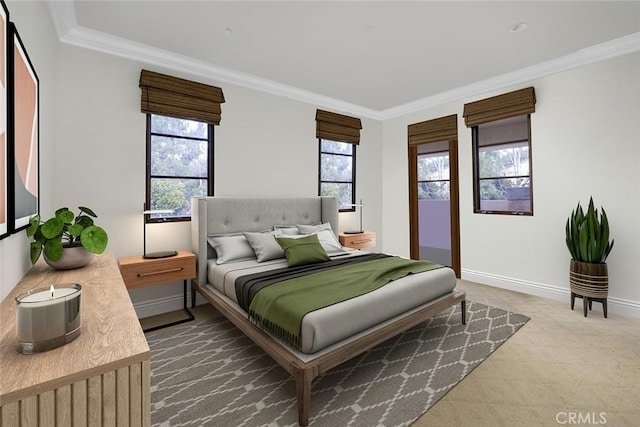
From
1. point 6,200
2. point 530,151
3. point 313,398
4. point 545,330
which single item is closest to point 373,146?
point 530,151

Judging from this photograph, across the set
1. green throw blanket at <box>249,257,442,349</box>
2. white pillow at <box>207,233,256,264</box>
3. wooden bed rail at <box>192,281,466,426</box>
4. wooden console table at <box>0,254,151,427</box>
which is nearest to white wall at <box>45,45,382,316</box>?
white pillow at <box>207,233,256,264</box>

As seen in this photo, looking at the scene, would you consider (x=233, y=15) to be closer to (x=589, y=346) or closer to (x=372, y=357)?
(x=372, y=357)

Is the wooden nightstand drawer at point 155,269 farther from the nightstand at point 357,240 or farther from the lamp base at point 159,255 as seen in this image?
the nightstand at point 357,240

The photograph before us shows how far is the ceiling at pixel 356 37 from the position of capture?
2.45m

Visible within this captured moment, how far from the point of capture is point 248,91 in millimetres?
3852

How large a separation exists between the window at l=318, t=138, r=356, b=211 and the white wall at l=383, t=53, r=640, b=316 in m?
1.70

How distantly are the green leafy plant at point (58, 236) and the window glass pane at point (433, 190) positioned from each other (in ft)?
14.6

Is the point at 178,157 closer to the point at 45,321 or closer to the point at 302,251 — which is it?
the point at 302,251

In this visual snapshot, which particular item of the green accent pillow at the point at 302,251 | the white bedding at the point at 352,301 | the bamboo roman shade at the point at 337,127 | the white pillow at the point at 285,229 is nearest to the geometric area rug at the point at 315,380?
the white bedding at the point at 352,301

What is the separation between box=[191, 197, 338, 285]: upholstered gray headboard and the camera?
3.18m

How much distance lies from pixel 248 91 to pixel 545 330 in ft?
13.6

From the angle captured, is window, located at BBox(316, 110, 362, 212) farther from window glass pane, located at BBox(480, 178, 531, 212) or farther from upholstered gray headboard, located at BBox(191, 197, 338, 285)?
window glass pane, located at BBox(480, 178, 531, 212)

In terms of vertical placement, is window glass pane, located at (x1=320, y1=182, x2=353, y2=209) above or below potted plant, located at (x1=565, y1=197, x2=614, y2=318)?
above

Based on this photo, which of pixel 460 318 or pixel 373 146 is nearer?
pixel 460 318
